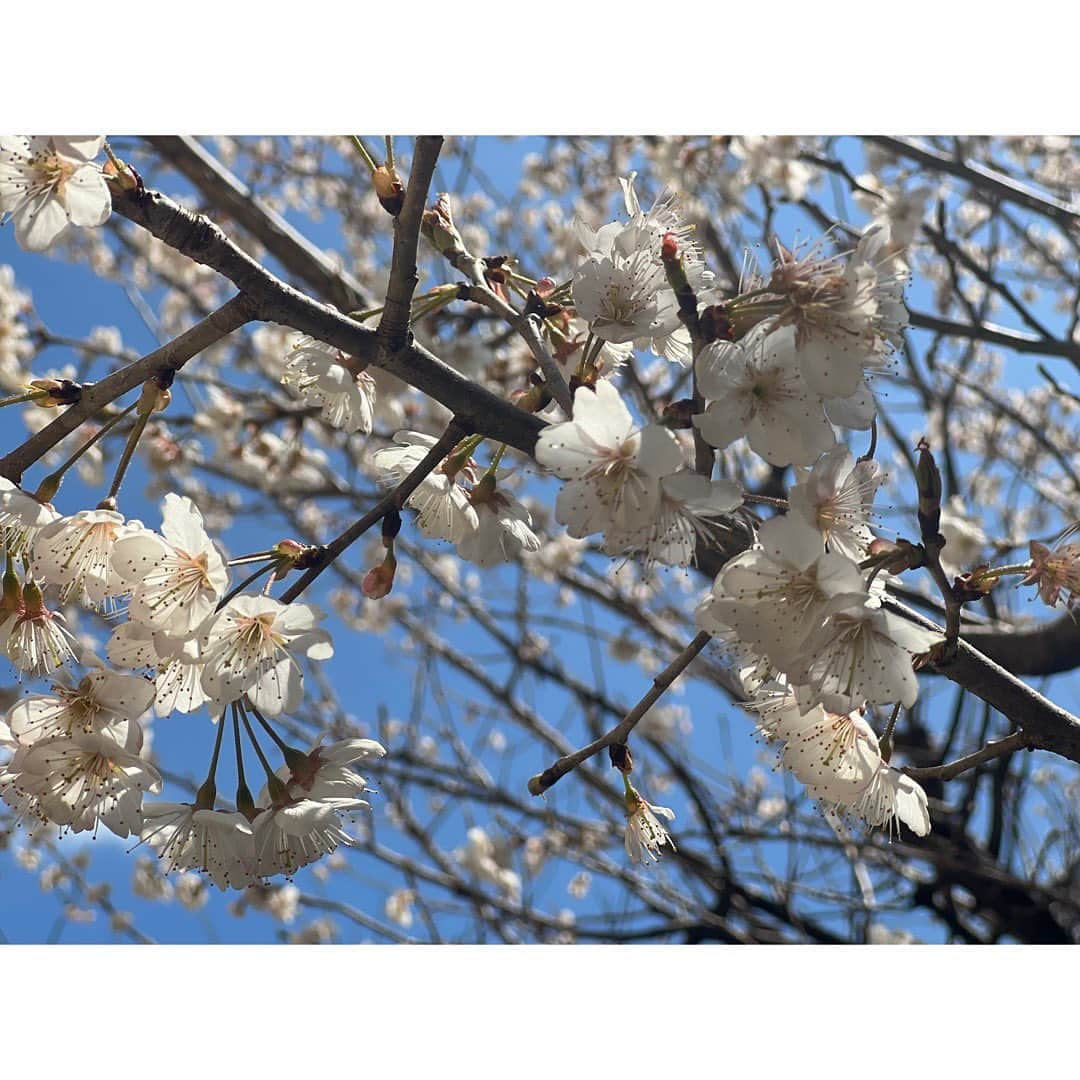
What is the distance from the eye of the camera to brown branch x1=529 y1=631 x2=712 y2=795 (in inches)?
26.3

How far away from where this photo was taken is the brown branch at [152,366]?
694 mm

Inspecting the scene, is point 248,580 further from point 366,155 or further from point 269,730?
point 366,155

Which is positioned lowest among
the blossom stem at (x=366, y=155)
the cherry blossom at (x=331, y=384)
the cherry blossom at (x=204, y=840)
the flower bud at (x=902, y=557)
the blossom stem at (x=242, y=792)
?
the cherry blossom at (x=204, y=840)

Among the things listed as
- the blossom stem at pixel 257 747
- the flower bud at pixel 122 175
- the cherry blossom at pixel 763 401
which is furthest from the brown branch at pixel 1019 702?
the flower bud at pixel 122 175

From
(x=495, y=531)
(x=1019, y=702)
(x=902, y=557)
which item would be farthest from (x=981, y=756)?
(x=495, y=531)

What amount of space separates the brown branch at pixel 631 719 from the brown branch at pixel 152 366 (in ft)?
1.23

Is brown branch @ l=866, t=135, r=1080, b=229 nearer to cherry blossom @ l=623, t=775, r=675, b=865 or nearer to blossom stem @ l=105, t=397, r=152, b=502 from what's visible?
cherry blossom @ l=623, t=775, r=675, b=865

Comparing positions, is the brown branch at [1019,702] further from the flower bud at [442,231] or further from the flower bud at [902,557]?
the flower bud at [442,231]

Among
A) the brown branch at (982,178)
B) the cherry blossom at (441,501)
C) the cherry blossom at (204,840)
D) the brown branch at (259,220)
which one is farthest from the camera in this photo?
the brown branch at (982,178)
